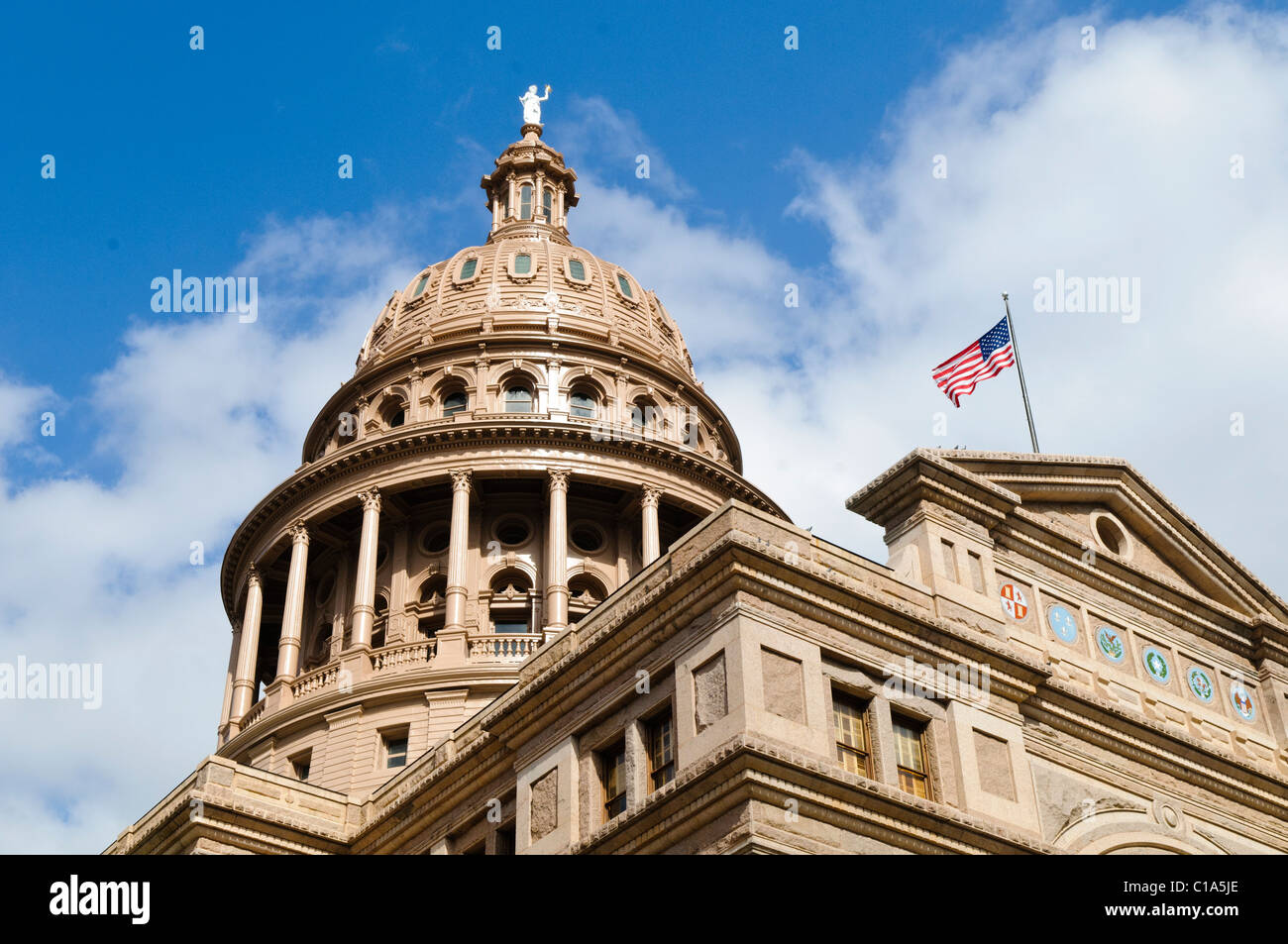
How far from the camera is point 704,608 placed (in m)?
26.0

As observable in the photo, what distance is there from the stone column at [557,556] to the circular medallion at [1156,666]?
2277cm

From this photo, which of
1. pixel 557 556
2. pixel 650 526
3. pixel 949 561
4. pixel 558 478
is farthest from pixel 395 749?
pixel 949 561

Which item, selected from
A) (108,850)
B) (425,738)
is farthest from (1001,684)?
(425,738)

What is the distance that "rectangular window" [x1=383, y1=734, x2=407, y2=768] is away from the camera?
49.9 metres

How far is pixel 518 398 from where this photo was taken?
195 feet

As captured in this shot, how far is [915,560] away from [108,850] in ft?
65.9

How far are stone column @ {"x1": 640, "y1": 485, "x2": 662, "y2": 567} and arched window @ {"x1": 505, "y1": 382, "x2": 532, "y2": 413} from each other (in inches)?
223

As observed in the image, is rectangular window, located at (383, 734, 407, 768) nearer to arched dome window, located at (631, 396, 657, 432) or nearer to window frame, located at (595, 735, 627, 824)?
arched dome window, located at (631, 396, 657, 432)

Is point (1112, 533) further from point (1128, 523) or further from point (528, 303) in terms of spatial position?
point (528, 303)

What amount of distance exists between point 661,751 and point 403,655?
88.7 ft

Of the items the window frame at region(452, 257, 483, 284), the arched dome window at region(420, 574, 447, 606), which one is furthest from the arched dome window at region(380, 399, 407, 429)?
the arched dome window at region(420, 574, 447, 606)
